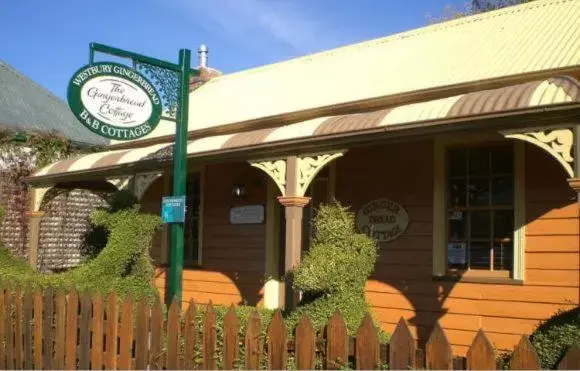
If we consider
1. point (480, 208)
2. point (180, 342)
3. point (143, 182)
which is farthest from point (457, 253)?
point (143, 182)

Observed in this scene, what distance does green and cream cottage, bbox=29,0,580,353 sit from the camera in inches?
268

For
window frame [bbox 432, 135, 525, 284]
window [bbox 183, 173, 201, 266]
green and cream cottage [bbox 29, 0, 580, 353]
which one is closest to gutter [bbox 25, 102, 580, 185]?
green and cream cottage [bbox 29, 0, 580, 353]

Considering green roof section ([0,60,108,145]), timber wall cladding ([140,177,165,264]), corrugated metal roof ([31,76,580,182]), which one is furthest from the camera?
green roof section ([0,60,108,145])

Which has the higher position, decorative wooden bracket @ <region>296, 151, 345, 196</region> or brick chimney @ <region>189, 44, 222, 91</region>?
brick chimney @ <region>189, 44, 222, 91</region>

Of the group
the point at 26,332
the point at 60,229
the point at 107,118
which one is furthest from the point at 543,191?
the point at 60,229

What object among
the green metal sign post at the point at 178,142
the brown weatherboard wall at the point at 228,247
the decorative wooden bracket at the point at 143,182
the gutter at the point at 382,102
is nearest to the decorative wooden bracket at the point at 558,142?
the gutter at the point at 382,102

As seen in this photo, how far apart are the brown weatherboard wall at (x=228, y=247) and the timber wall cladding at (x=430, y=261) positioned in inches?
79.6

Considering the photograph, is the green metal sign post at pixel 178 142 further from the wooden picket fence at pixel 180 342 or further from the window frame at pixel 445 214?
the window frame at pixel 445 214

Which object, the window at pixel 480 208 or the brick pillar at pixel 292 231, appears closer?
the brick pillar at pixel 292 231

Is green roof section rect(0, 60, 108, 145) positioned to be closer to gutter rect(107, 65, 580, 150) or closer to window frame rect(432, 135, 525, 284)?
gutter rect(107, 65, 580, 150)

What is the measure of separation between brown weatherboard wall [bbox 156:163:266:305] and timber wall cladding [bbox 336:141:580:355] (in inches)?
79.6

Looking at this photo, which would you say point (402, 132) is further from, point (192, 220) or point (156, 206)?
point (156, 206)

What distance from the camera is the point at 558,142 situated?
5363 millimetres

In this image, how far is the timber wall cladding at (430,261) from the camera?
23.3 feet
